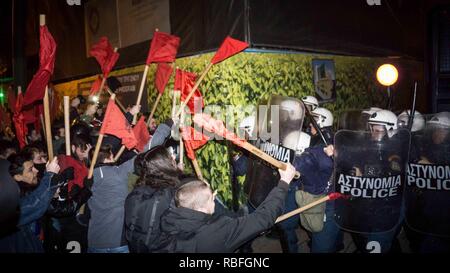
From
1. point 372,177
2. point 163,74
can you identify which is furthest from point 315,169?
point 163,74

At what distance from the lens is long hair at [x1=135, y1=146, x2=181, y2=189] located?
9.67 feet

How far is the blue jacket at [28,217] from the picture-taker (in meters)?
3.02

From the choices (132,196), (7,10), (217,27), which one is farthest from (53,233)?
(7,10)

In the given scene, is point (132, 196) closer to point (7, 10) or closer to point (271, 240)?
point (271, 240)

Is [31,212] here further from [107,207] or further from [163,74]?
[163,74]

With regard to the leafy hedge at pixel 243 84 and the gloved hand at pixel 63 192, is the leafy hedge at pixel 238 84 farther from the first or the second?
the gloved hand at pixel 63 192

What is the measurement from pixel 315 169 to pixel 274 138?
0.81 meters

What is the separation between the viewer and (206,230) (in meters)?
2.37

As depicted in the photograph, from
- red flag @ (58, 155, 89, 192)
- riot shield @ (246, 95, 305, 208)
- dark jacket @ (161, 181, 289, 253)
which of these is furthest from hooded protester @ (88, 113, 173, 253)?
riot shield @ (246, 95, 305, 208)
